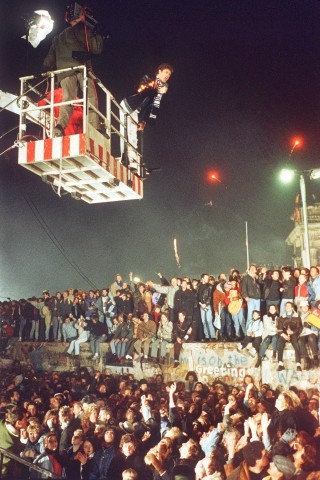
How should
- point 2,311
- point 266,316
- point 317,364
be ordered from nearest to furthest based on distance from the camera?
1. point 317,364
2. point 266,316
3. point 2,311

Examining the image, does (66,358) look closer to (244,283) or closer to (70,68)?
(244,283)

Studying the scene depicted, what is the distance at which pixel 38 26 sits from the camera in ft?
19.9

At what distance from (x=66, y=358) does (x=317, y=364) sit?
27.5 feet

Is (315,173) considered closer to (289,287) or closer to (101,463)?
(289,287)

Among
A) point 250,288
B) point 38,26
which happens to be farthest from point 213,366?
point 38,26

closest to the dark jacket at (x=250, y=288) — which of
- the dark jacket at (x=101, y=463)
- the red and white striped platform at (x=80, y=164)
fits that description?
the red and white striped platform at (x=80, y=164)

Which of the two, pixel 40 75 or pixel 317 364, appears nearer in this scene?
pixel 40 75

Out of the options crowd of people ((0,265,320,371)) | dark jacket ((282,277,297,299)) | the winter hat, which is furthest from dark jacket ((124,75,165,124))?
the winter hat

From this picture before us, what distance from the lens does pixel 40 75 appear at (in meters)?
6.22

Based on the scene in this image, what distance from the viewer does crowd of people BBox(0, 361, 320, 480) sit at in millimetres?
4926

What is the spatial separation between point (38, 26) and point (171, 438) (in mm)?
6227

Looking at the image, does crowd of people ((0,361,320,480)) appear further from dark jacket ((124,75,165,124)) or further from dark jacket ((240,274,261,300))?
dark jacket ((124,75,165,124))

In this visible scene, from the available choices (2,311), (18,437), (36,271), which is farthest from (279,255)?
(18,437)

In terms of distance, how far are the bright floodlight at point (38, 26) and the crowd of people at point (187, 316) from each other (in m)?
7.40
